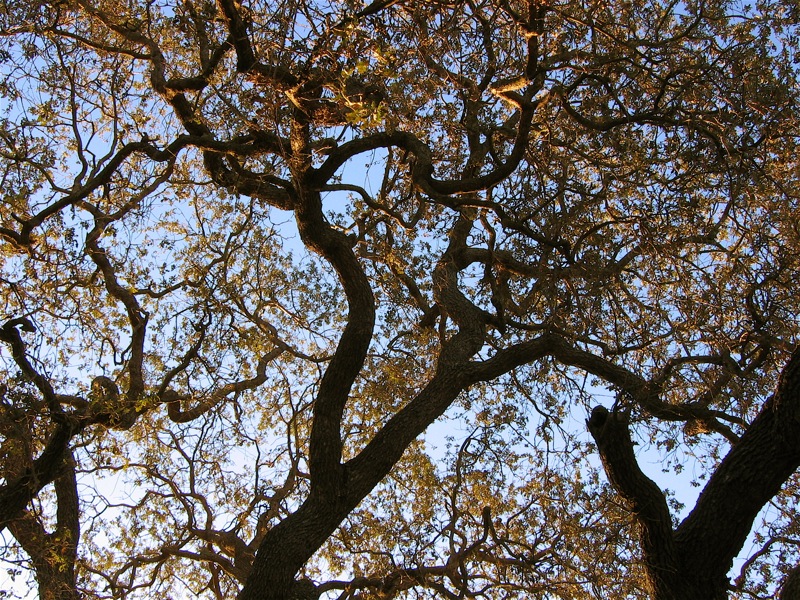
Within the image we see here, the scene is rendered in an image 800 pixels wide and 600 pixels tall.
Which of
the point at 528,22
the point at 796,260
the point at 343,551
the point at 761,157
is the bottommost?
the point at 343,551

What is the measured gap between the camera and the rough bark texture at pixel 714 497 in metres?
4.79

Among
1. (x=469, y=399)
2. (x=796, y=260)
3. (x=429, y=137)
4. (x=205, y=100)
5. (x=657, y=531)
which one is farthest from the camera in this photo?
(x=469, y=399)

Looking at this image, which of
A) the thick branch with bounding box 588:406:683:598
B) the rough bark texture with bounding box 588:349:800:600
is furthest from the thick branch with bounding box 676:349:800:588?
the thick branch with bounding box 588:406:683:598

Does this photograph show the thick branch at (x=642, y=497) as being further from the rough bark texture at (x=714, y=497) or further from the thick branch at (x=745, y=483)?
the thick branch at (x=745, y=483)

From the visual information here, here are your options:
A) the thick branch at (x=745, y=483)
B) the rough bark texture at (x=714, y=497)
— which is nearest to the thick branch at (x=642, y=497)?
the rough bark texture at (x=714, y=497)

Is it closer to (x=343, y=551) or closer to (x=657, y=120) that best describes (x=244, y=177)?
(x=657, y=120)

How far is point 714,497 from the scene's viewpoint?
16.4ft

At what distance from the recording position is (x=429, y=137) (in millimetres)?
8062

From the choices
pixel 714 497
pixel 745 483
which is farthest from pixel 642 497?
pixel 745 483

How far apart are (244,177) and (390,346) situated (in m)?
3.26

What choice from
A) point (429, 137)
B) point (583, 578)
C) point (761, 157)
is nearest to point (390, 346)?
point (429, 137)

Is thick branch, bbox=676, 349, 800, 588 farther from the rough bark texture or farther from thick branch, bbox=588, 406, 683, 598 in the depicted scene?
thick branch, bbox=588, 406, 683, 598

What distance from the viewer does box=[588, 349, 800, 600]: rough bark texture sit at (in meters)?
4.79

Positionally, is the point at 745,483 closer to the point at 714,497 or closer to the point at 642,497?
the point at 714,497
